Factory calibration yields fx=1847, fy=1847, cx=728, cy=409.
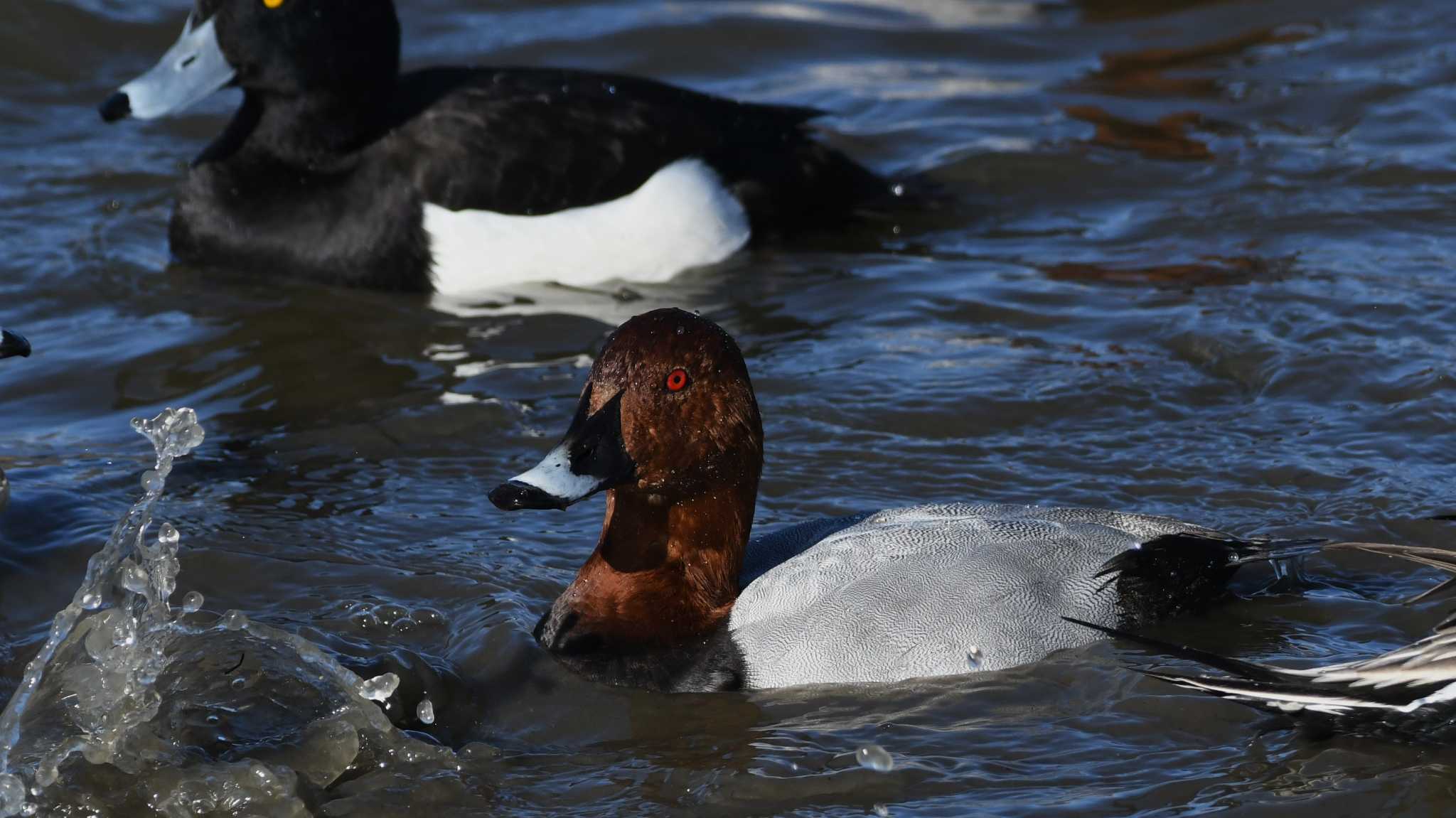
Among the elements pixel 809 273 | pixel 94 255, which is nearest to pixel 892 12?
pixel 809 273

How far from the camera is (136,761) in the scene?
3.74 metres

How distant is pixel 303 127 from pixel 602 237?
1.28 m

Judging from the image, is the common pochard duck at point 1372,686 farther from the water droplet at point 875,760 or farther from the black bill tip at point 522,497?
the black bill tip at point 522,497

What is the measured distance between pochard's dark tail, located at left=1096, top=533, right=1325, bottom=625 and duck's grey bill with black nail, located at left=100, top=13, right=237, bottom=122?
459cm

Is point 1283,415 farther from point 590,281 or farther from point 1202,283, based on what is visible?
point 590,281

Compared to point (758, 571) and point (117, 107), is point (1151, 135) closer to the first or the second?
point (117, 107)

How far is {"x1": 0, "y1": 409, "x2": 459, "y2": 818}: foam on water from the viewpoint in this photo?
144 inches

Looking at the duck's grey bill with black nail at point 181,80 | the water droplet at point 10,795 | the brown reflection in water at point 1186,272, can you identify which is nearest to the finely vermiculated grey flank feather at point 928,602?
the water droplet at point 10,795

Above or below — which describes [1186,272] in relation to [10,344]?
below

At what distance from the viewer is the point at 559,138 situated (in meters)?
7.06

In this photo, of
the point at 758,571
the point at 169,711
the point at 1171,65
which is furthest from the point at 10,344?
the point at 1171,65

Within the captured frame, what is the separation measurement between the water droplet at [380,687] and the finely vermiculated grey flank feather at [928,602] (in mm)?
749

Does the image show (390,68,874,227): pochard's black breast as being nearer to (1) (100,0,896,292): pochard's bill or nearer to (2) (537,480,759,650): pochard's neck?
(1) (100,0,896,292): pochard's bill

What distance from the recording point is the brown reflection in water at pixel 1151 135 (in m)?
8.23
